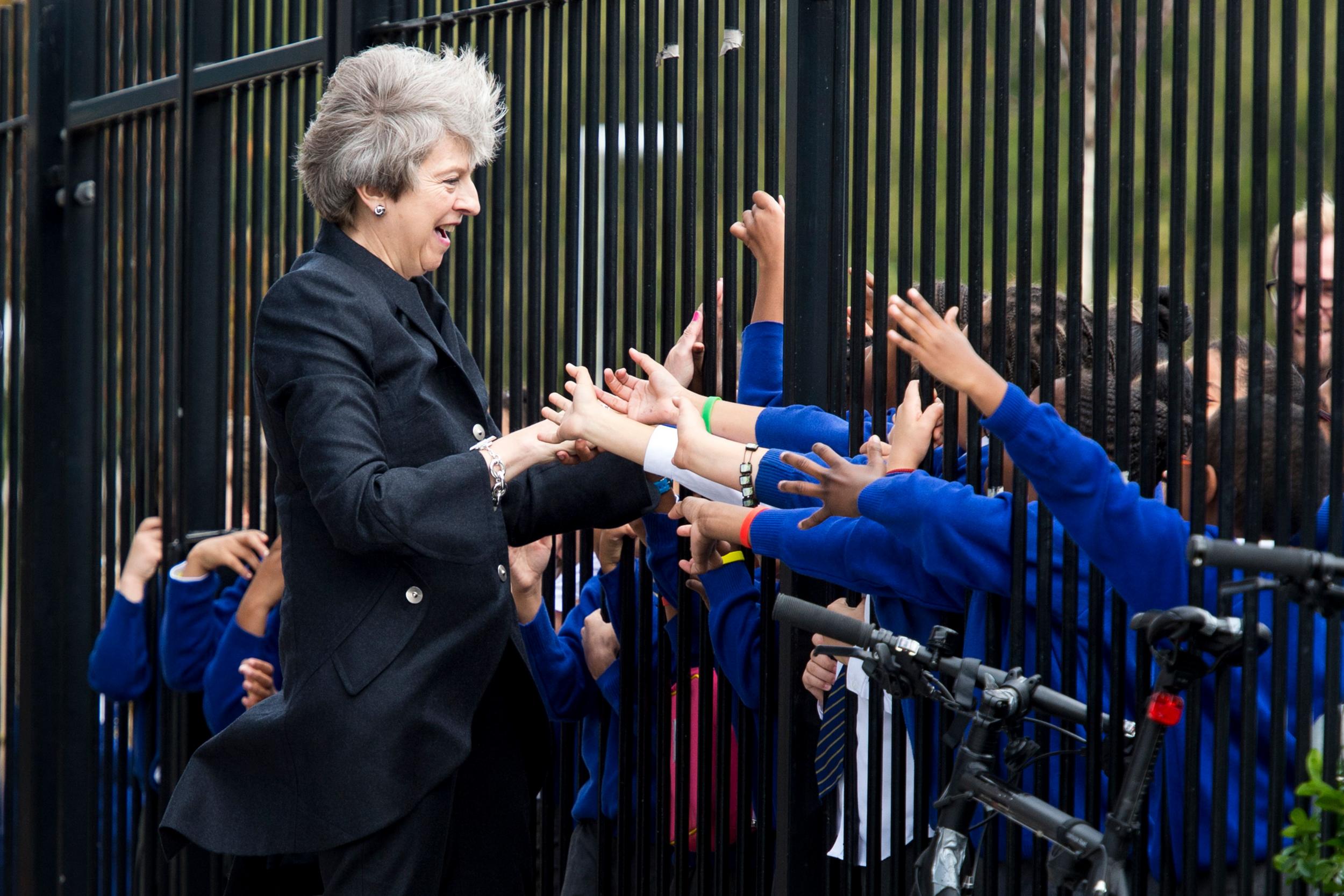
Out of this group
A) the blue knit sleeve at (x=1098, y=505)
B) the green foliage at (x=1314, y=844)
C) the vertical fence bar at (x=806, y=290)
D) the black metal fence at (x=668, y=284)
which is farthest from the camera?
the vertical fence bar at (x=806, y=290)

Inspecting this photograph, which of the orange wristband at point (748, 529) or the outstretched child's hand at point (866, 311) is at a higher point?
the outstretched child's hand at point (866, 311)

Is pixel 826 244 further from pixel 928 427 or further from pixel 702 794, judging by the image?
pixel 702 794

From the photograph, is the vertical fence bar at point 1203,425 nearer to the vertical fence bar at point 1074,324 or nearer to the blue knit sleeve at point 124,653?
the vertical fence bar at point 1074,324

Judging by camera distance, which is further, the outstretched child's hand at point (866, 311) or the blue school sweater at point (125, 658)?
the blue school sweater at point (125, 658)

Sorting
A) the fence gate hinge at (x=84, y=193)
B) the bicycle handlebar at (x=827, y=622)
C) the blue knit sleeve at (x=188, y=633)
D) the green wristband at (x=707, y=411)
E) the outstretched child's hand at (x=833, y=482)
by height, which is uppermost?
the fence gate hinge at (x=84, y=193)

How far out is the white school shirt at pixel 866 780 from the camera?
2.95 m

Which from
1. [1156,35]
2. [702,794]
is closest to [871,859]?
[702,794]

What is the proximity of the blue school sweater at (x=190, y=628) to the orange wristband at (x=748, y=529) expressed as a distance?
2.04m

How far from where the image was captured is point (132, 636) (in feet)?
15.6

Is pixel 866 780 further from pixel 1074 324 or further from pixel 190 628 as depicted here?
pixel 190 628

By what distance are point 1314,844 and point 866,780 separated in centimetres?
136

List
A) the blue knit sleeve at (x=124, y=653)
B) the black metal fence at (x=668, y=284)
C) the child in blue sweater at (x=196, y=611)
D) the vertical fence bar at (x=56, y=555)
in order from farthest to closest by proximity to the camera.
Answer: the vertical fence bar at (x=56, y=555) → the blue knit sleeve at (x=124, y=653) → the child in blue sweater at (x=196, y=611) → the black metal fence at (x=668, y=284)

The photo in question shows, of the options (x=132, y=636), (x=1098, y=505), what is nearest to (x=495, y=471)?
(x=1098, y=505)

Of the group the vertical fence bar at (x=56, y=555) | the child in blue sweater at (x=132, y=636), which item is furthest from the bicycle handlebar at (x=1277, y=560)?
the vertical fence bar at (x=56, y=555)
